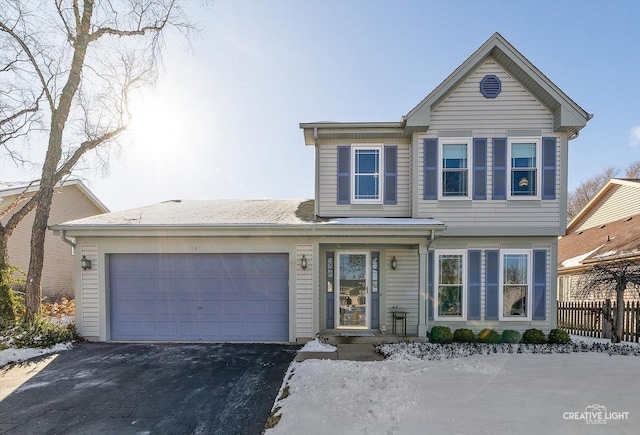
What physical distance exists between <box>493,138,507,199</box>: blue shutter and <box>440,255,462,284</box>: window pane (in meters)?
2.07

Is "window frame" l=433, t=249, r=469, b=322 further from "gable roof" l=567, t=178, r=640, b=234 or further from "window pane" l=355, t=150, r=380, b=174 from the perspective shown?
"gable roof" l=567, t=178, r=640, b=234

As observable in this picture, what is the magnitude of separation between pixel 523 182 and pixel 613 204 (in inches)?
505

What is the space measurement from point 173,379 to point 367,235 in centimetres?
516

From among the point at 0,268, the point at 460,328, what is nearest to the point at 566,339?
the point at 460,328

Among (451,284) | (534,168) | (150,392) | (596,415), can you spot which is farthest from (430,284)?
(150,392)

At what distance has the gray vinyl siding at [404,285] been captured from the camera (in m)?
8.57

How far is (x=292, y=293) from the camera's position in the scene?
7.99 meters

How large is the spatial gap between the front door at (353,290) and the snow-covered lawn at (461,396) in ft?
8.71

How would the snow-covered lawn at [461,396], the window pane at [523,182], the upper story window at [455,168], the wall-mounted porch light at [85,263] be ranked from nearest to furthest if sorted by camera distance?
the snow-covered lawn at [461,396], the wall-mounted porch light at [85,263], the window pane at [523,182], the upper story window at [455,168]

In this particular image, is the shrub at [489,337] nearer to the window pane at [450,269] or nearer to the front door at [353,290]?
the window pane at [450,269]

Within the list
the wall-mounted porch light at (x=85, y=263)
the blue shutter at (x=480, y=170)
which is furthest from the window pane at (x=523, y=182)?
the wall-mounted porch light at (x=85, y=263)

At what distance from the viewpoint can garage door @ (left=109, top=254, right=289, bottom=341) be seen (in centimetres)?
809

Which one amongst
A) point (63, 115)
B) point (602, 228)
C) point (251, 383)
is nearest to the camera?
point (251, 383)

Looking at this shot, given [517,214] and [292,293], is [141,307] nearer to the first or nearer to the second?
[292,293]
